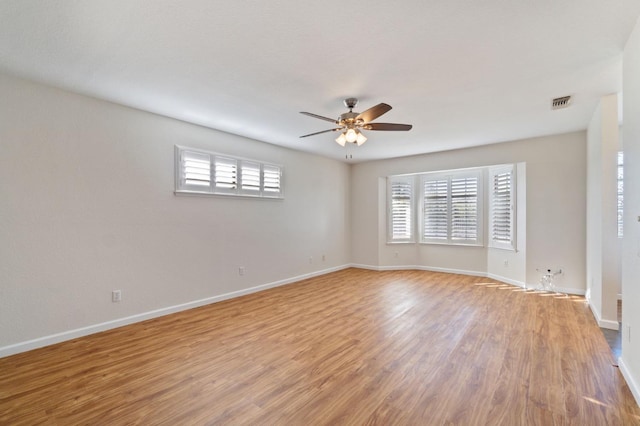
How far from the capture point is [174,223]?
4.03 metres

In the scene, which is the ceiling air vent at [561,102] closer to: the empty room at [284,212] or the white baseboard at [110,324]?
the empty room at [284,212]

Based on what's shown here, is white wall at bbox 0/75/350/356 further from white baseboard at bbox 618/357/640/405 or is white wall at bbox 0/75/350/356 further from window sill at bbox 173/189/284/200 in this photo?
white baseboard at bbox 618/357/640/405

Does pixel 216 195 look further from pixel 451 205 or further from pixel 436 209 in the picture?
pixel 451 205

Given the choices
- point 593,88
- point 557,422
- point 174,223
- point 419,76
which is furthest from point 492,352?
point 174,223

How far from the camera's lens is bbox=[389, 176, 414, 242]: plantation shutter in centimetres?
708

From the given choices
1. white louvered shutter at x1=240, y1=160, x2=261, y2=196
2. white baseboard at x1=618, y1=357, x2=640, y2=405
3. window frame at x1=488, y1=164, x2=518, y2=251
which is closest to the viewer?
white baseboard at x1=618, y1=357, x2=640, y2=405

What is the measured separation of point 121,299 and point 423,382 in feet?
11.3

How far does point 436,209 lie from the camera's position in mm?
6746

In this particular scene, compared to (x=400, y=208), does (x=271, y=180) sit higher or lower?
higher

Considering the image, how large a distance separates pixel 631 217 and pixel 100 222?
16.5 ft

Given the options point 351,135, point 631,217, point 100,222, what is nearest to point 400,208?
point 351,135

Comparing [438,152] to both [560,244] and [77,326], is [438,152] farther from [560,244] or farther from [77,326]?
[77,326]

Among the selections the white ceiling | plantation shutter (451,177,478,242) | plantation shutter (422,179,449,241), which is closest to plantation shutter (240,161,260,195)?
the white ceiling

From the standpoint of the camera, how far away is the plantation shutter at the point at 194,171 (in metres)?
4.11
